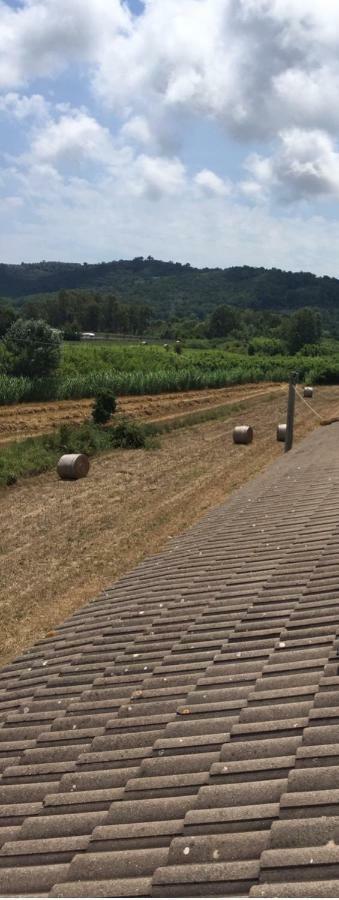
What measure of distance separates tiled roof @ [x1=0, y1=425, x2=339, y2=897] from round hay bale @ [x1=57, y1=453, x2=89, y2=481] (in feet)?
56.1

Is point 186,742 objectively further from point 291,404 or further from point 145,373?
point 145,373

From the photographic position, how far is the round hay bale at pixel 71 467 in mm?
25688

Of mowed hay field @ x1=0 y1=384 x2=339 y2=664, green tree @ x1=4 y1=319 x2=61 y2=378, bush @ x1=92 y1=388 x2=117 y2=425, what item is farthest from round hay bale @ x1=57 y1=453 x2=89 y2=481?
green tree @ x1=4 y1=319 x2=61 y2=378

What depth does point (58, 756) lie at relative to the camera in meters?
4.99

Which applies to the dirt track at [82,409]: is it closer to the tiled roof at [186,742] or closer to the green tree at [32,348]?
the green tree at [32,348]

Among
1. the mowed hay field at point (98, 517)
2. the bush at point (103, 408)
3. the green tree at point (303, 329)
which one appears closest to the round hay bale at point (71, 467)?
the mowed hay field at point (98, 517)

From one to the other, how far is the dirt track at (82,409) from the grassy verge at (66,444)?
3481 mm

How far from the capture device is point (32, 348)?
4897 cm

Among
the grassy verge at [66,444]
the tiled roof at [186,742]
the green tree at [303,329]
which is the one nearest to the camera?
the tiled roof at [186,742]

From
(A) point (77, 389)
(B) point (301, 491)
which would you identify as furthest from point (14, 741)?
(A) point (77, 389)

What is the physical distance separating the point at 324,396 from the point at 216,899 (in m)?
58.0

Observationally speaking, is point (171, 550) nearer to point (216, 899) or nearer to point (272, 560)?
point (272, 560)

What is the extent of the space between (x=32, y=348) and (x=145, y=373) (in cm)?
1430

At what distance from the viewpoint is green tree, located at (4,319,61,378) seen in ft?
161
